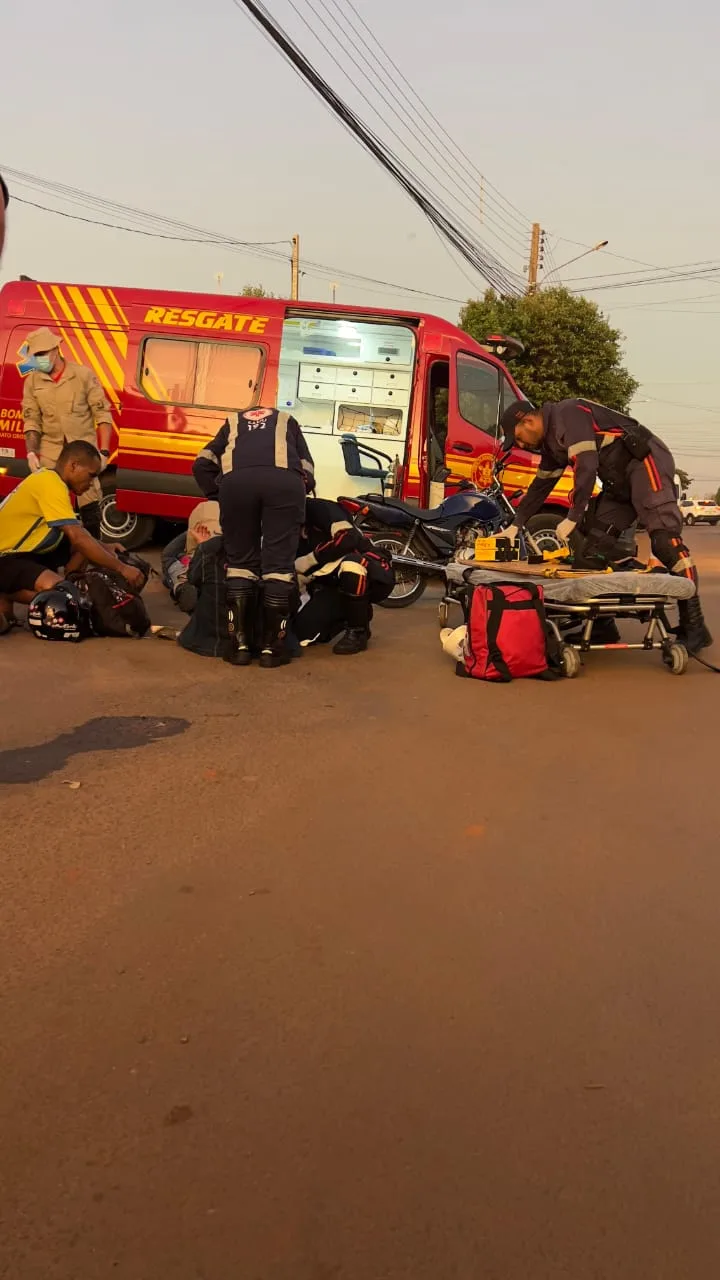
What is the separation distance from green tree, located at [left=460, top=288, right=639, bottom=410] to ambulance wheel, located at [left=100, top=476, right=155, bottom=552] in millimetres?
20170

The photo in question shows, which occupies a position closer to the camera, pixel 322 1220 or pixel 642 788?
pixel 322 1220

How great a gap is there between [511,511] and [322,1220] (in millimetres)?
9798

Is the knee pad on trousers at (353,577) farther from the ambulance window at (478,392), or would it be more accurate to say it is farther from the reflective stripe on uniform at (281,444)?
the ambulance window at (478,392)

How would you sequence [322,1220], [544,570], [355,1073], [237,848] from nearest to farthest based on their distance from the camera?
[322,1220] → [355,1073] → [237,848] → [544,570]

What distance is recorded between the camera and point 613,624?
762 cm

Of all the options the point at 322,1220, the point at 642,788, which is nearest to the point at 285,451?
the point at 642,788

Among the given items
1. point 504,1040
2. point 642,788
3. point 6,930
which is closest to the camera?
point 504,1040

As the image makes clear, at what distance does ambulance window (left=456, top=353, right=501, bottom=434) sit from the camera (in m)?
11.8

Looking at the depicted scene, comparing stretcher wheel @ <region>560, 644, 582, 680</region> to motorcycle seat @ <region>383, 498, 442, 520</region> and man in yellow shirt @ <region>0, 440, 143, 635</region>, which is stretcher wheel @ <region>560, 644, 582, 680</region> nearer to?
man in yellow shirt @ <region>0, 440, 143, 635</region>

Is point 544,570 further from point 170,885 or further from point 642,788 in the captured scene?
point 170,885

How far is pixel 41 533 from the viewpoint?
7.45 m

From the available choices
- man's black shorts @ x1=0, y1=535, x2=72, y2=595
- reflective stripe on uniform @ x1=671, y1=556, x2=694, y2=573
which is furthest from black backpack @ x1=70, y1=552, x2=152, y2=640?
reflective stripe on uniform @ x1=671, y1=556, x2=694, y2=573

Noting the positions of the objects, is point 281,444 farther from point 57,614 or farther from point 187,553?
point 187,553

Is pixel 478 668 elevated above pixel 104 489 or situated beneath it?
situated beneath
